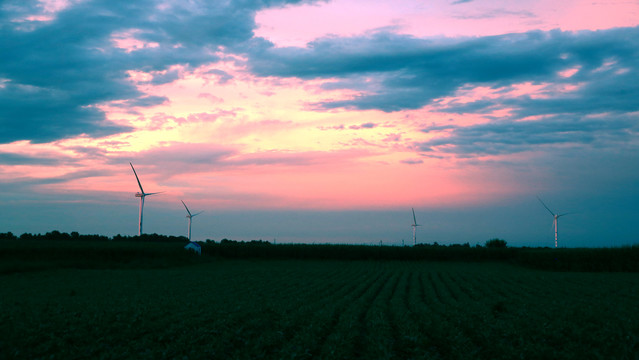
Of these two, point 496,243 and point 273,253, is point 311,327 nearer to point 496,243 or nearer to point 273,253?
point 273,253

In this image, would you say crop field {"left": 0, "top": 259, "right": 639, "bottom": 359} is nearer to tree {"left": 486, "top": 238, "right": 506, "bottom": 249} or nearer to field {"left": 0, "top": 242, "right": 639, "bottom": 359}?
field {"left": 0, "top": 242, "right": 639, "bottom": 359}

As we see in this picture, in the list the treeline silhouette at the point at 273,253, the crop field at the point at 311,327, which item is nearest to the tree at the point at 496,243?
the treeline silhouette at the point at 273,253

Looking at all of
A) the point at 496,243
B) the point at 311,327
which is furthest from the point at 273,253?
the point at 311,327

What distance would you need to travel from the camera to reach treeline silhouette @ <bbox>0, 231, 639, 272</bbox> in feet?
200

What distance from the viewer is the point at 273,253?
88438mm

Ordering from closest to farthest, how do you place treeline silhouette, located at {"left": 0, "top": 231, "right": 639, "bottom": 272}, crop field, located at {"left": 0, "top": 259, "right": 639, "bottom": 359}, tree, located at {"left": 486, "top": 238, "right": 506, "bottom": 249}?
crop field, located at {"left": 0, "top": 259, "right": 639, "bottom": 359} < treeline silhouette, located at {"left": 0, "top": 231, "right": 639, "bottom": 272} < tree, located at {"left": 486, "top": 238, "right": 506, "bottom": 249}

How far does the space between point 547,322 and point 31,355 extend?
1871 cm

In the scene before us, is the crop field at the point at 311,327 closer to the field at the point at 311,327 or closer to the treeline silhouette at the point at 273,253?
the field at the point at 311,327

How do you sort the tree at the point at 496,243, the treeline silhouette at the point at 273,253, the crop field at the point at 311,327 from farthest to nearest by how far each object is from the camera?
1. the tree at the point at 496,243
2. the treeline silhouette at the point at 273,253
3. the crop field at the point at 311,327

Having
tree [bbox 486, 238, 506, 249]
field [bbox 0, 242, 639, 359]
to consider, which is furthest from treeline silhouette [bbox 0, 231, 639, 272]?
field [bbox 0, 242, 639, 359]

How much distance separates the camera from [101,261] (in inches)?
2505

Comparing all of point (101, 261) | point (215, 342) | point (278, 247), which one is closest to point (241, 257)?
point (278, 247)

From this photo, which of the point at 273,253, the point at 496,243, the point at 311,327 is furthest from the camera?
the point at 496,243

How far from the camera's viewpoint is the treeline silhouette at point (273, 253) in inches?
2399
